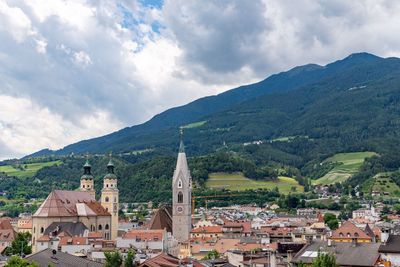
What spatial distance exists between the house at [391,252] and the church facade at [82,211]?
189 ft

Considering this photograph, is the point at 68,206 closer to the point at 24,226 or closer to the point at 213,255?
the point at 24,226

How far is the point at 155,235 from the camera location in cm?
10550

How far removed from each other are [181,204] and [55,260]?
209ft

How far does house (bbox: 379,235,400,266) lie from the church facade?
57649 mm

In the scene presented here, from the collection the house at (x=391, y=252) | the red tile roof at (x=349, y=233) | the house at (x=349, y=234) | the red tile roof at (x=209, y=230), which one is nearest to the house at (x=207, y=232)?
the red tile roof at (x=209, y=230)

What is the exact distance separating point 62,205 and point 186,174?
22716mm

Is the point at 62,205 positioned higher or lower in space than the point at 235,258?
higher

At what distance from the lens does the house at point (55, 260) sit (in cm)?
6474

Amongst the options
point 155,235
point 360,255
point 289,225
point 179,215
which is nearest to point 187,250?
point 155,235

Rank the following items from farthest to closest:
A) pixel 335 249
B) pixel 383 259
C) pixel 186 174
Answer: pixel 186 174
pixel 335 249
pixel 383 259

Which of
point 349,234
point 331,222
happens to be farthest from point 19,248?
point 331,222

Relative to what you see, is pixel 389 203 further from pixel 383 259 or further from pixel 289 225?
pixel 383 259

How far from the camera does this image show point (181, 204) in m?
129

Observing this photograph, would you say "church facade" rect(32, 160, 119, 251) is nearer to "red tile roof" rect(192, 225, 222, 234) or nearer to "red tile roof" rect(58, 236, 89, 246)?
"red tile roof" rect(58, 236, 89, 246)
